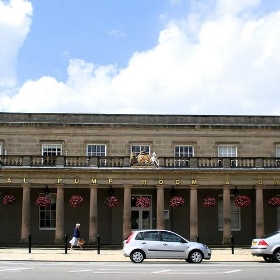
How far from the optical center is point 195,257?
2578cm

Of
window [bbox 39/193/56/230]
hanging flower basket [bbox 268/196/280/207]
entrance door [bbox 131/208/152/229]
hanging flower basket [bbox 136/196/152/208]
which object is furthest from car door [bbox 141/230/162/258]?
window [bbox 39/193/56/230]

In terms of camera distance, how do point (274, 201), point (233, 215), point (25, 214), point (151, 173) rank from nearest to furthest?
point (25, 214) < point (151, 173) < point (274, 201) < point (233, 215)

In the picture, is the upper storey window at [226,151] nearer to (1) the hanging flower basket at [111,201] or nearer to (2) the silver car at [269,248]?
(1) the hanging flower basket at [111,201]

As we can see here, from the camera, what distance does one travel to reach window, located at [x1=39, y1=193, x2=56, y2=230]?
132 feet

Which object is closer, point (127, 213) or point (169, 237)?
point (169, 237)

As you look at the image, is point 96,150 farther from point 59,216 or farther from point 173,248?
point 173,248

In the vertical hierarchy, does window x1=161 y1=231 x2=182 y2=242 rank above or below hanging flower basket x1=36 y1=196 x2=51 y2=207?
below

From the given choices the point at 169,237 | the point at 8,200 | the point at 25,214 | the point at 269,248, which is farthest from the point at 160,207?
the point at 269,248

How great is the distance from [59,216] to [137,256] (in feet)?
39.3

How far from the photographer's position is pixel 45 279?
59.1ft

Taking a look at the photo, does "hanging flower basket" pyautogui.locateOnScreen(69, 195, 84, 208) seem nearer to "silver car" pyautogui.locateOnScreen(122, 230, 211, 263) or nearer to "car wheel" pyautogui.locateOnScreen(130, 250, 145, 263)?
"silver car" pyautogui.locateOnScreen(122, 230, 211, 263)

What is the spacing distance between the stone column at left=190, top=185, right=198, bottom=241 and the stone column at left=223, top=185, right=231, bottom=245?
175cm

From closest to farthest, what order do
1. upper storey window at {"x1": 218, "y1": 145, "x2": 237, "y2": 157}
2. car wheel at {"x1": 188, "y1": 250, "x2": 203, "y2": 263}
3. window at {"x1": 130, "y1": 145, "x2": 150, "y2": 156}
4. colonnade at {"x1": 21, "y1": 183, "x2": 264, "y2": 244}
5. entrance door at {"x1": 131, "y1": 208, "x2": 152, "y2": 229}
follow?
1. car wheel at {"x1": 188, "y1": 250, "x2": 203, "y2": 263}
2. colonnade at {"x1": 21, "y1": 183, "x2": 264, "y2": 244}
3. entrance door at {"x1": 131, "y1": 208, "x2": 152, "y2": 229}
4. window at {"x1": 130, "y1": 145, "x2": 150, "y2": 156}
5. upper storey window at {"x1": 218, "y1": 145, "x2": 237, "y2": 157}

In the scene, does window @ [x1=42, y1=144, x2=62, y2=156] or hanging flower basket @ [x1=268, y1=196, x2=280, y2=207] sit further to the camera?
window @ [x1=42, y1=144, x2=62, y2=156]
